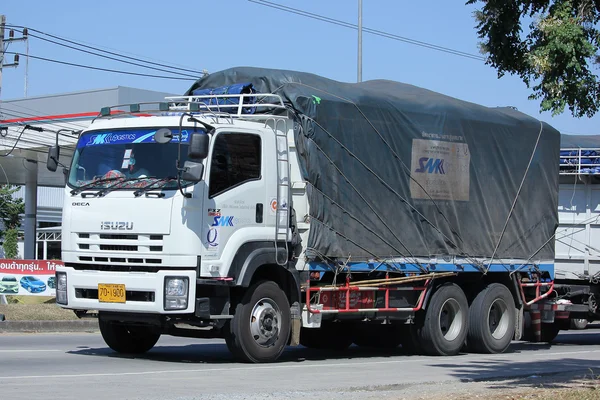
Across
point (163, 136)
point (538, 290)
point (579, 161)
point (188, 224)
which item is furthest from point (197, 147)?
point (579, 161)

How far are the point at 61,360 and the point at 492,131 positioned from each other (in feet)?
25.9

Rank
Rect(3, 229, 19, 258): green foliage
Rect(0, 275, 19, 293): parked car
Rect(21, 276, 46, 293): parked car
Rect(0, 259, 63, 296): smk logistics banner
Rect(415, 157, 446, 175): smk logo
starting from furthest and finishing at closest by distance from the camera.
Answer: Rect(3, 229, 19, 258): green foliage → Rect(21, 276, 46, 293): parked car → Rect(0, 259, 63, 296): smk logistics banner → Rect(0, 275, 19, 293): parked car → Rect(415, 157, 446, 175): smk logo

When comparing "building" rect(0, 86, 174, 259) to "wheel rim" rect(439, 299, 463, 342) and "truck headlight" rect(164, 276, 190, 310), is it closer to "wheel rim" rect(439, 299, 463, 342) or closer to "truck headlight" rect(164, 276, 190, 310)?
"truck headlight" rect(164, 276, 190, 310)

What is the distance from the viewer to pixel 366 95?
46.4 feet

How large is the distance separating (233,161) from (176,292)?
1.88 meters

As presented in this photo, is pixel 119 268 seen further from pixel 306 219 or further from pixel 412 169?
pixel 412 169

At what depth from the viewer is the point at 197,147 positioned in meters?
11.4

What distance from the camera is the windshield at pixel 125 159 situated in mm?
11914

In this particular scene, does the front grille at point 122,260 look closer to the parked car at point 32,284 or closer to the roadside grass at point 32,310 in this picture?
the roadside grass at point 32,310

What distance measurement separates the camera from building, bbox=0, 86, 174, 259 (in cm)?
2695

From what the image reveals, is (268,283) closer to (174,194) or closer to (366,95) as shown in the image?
(174,194)

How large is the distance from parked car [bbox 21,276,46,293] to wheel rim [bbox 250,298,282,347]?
11.1m

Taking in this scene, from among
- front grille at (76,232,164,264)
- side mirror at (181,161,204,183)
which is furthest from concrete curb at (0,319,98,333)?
side mirror at (181,161,204,183)

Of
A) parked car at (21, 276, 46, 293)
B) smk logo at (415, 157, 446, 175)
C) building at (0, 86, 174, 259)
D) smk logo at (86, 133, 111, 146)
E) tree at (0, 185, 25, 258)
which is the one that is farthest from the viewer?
tree at (0, 185, 25, 258)
